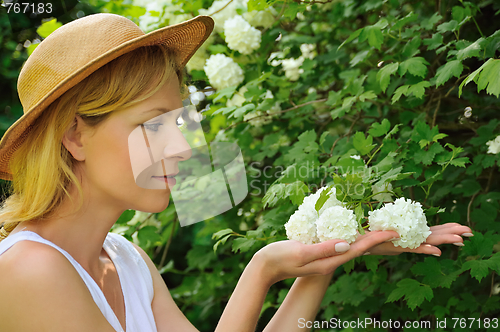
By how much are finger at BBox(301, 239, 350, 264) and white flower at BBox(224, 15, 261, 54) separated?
1.39 m

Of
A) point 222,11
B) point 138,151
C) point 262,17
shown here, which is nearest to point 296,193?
point 138,151

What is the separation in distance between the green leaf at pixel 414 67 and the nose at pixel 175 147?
0.94m

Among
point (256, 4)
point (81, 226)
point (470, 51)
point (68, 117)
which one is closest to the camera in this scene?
point (68, 117)

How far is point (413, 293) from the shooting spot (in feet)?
4.85

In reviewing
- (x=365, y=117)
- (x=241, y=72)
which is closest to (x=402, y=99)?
(x=365, y=117)

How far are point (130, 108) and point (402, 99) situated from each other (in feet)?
4.65

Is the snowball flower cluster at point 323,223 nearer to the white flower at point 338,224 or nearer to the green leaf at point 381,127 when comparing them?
the white flower at point 338,224

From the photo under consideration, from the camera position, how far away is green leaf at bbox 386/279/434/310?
1.44 m

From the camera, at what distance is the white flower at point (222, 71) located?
2.13 m

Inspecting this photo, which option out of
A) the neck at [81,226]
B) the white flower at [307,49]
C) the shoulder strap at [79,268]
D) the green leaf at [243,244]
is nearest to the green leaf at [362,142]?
the green leaf at [243,244]

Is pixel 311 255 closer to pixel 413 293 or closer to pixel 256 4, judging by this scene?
pixel 413 293

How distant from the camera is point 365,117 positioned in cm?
195

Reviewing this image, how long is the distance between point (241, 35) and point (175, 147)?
1.19m

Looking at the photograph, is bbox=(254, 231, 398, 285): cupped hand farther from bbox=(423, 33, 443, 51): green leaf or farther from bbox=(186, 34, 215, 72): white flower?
bbox=(186, 34, 215, 72): white flower
